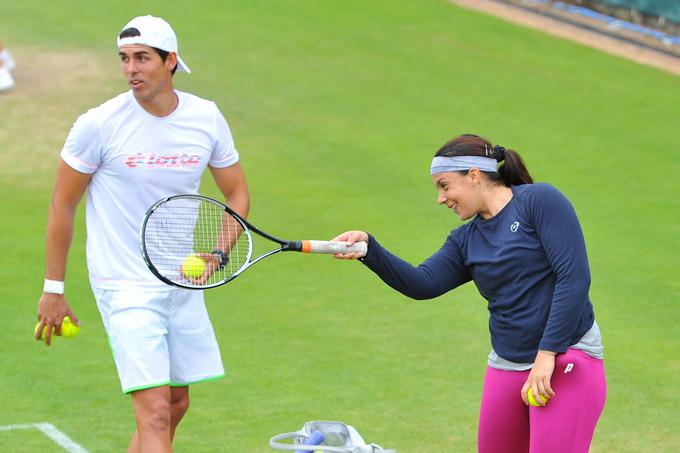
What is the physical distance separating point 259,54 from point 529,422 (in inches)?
498

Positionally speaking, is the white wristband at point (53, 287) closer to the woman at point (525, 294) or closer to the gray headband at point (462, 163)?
the woman at point (525, 294)

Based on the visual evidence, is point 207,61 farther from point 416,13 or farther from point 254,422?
point 254,422

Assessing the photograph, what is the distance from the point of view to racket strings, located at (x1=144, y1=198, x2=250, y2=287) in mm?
6633

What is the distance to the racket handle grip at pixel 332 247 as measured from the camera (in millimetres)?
6141

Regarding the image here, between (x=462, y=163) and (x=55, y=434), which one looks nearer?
(x=462, y=163)

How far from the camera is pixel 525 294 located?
6.11m

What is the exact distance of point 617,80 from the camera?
17250 millimetres

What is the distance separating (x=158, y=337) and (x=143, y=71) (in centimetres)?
130

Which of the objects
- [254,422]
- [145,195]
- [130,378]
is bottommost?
[254,422]

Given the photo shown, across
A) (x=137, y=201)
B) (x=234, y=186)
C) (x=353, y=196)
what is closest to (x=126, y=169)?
(x=137, y=201)

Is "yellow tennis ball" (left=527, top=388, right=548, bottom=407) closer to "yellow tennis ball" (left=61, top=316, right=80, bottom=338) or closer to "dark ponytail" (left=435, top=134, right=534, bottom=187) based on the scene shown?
"dark ponytail" (left=435, top=134, right=534, bottom=187)

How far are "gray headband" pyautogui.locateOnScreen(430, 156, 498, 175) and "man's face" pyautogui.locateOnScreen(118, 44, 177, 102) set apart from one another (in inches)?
59.9

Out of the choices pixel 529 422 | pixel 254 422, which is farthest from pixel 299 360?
pixel 529 422

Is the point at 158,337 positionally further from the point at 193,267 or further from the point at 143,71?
the point at 143,71
